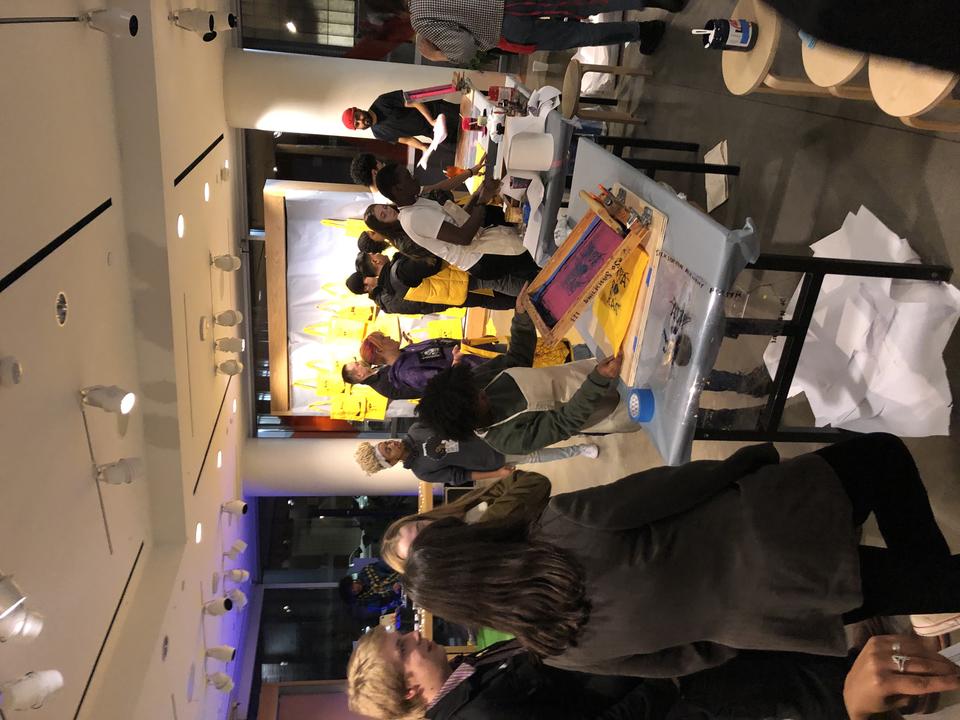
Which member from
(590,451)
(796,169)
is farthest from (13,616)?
(590,451)

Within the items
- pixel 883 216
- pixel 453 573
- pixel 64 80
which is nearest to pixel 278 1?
pixel 64 80

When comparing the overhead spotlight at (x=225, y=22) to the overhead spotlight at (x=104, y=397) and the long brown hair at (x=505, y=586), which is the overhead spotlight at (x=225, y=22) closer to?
the overhead spotlight at (x=104, y=397)

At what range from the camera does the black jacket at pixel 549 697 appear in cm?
193

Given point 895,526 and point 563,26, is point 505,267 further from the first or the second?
point 895,526

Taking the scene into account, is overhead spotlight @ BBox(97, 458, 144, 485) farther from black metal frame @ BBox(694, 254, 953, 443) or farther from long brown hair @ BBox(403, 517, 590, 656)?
black metal frame @ BBox(694, 254, 953, 443)


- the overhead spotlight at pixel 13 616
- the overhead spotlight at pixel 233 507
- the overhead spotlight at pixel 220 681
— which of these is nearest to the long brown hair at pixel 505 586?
the overhead spotlight at pixel 13 616

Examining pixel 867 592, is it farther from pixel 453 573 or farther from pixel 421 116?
pixel 421 116

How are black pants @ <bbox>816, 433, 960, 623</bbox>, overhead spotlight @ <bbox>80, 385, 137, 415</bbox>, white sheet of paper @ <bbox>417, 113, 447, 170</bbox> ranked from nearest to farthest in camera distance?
1. black pants @ <bbox>816, 433, 960, 623</bbox>
2. overhead spotlight @ <bbox>80, 385, 137, 415</bbox>
3. white sheet of paper @ <bbox>417, 113, 447, 170</bbox>

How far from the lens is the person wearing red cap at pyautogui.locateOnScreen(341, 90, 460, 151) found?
16.7ft

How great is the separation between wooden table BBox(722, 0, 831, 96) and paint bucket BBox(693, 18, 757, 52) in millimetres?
24

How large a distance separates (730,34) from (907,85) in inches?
28.7

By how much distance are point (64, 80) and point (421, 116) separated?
3485 mm

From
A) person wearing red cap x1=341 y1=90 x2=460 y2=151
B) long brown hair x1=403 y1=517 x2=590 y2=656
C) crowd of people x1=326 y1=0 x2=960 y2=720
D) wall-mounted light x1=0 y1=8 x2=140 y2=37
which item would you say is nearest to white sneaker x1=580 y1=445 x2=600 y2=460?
crowd of people x1=326 y1=0 x2=960 y2=720

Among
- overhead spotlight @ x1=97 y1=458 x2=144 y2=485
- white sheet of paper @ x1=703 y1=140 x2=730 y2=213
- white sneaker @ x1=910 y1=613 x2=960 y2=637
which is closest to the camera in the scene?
white sneaker @ x1=910 y1=613 x2=960 y2=637
